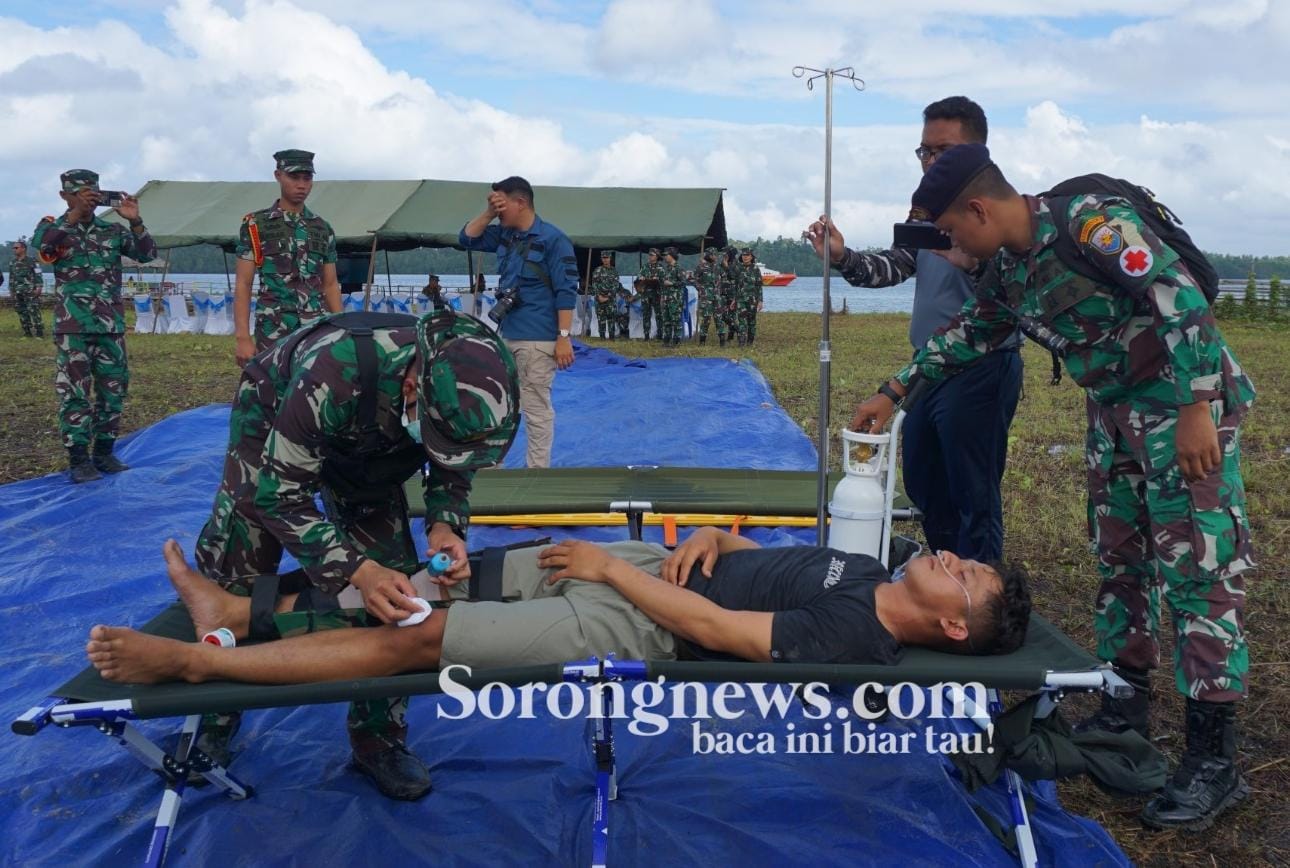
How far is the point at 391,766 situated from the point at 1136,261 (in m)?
2.30

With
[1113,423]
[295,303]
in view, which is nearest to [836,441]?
[295,303]

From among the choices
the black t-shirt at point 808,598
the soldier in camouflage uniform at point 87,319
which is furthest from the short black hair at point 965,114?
the soldier in camouflage uniform at point 87,319

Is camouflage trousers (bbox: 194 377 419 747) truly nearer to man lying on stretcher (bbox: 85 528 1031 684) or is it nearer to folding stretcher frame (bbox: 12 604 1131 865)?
man lying on stretcher (bbox: 85 528 1031 684)

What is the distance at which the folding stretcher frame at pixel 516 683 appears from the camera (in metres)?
1.97

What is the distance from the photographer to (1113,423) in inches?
101

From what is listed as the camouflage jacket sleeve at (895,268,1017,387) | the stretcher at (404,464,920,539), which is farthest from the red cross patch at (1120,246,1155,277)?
the stretcher at (404,464,920,539)

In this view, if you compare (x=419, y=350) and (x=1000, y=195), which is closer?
(x=419, y=350)

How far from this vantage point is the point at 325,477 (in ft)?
7.97

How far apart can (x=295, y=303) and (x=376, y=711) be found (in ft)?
11.4

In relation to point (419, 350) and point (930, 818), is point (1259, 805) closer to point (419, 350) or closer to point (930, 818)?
point (930, 818)

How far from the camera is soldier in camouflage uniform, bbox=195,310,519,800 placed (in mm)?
2006

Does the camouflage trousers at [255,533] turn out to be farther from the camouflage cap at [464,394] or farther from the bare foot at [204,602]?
the camouflage cap at [464,394]

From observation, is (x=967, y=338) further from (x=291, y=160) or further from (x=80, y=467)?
(x=80, y=467)

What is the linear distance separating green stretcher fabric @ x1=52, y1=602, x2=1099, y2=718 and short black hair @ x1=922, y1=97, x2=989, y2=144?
6.44ft
